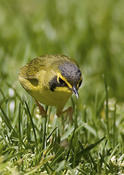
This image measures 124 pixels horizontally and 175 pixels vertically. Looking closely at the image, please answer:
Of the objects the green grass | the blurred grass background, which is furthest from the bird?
the blurred grass background

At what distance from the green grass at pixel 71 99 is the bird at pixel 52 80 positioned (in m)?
0.17

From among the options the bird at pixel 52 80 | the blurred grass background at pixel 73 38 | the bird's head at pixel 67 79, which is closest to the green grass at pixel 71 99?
the blurred grass background at pixel 73 38

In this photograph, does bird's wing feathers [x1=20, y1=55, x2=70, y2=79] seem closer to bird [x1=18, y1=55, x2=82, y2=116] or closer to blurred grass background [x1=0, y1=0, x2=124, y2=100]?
bird [x1=18, y1=55, x2=82, y2=116]

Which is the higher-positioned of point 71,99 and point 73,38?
point 73,38

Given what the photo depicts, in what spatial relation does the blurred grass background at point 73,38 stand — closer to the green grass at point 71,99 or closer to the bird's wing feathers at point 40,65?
the green grass at point 71,99

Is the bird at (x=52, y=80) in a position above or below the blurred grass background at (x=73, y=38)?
below

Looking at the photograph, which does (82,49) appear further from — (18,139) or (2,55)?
(18,139)

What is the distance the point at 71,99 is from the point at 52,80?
706 mm

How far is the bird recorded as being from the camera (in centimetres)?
346

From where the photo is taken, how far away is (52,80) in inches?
142

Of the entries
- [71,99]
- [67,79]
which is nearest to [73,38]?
[71,99]

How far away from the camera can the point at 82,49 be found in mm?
6484

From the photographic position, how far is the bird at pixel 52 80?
3.46m

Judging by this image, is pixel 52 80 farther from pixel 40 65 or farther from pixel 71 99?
pixel 71 99
